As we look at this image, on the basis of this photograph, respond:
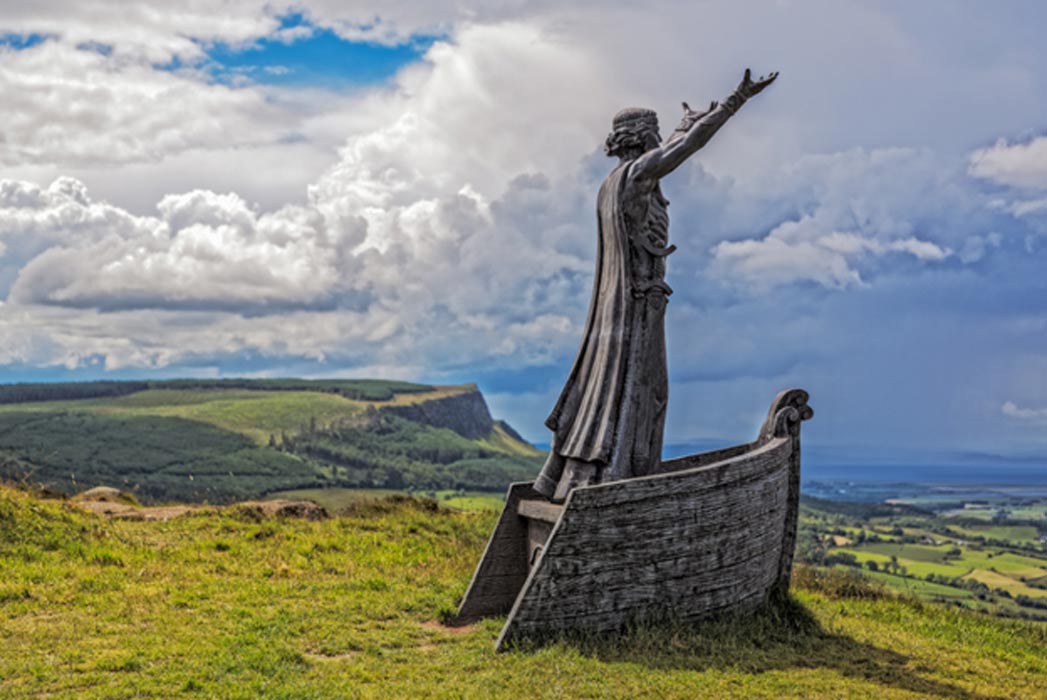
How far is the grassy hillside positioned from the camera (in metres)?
8.31

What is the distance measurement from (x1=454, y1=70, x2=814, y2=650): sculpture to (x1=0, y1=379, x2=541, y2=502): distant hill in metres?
76.4

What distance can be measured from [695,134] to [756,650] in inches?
216

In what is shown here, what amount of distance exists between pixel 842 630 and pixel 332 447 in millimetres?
119830

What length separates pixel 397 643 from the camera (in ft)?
32.2

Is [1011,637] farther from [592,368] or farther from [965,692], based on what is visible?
[592,368]

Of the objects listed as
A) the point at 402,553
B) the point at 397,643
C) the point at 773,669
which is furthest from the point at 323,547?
the point at 773,669

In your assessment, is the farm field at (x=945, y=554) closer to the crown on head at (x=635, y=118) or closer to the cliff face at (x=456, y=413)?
the crown on head at (x=635, y=118)

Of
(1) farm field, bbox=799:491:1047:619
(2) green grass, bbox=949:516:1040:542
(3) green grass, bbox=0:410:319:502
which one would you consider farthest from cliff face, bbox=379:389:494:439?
(2) green grass, bbox=949:516:1040:542

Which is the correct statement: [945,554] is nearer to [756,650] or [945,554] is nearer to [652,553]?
[756,650]

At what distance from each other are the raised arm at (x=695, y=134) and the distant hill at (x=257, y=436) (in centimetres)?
7757

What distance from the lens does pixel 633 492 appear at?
9578mm

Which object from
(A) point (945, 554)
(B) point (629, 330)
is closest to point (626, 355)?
(B) point (629, 330)

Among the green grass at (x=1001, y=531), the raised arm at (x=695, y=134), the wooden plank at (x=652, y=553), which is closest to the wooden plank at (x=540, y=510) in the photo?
the wooden plank at (x=652, y=553)

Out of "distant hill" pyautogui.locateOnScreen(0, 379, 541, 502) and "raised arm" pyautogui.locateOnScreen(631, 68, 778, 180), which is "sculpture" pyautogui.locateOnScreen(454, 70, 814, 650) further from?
"distant hill" pyautogui.locateOnScreen(0, 379, 541, 502)
